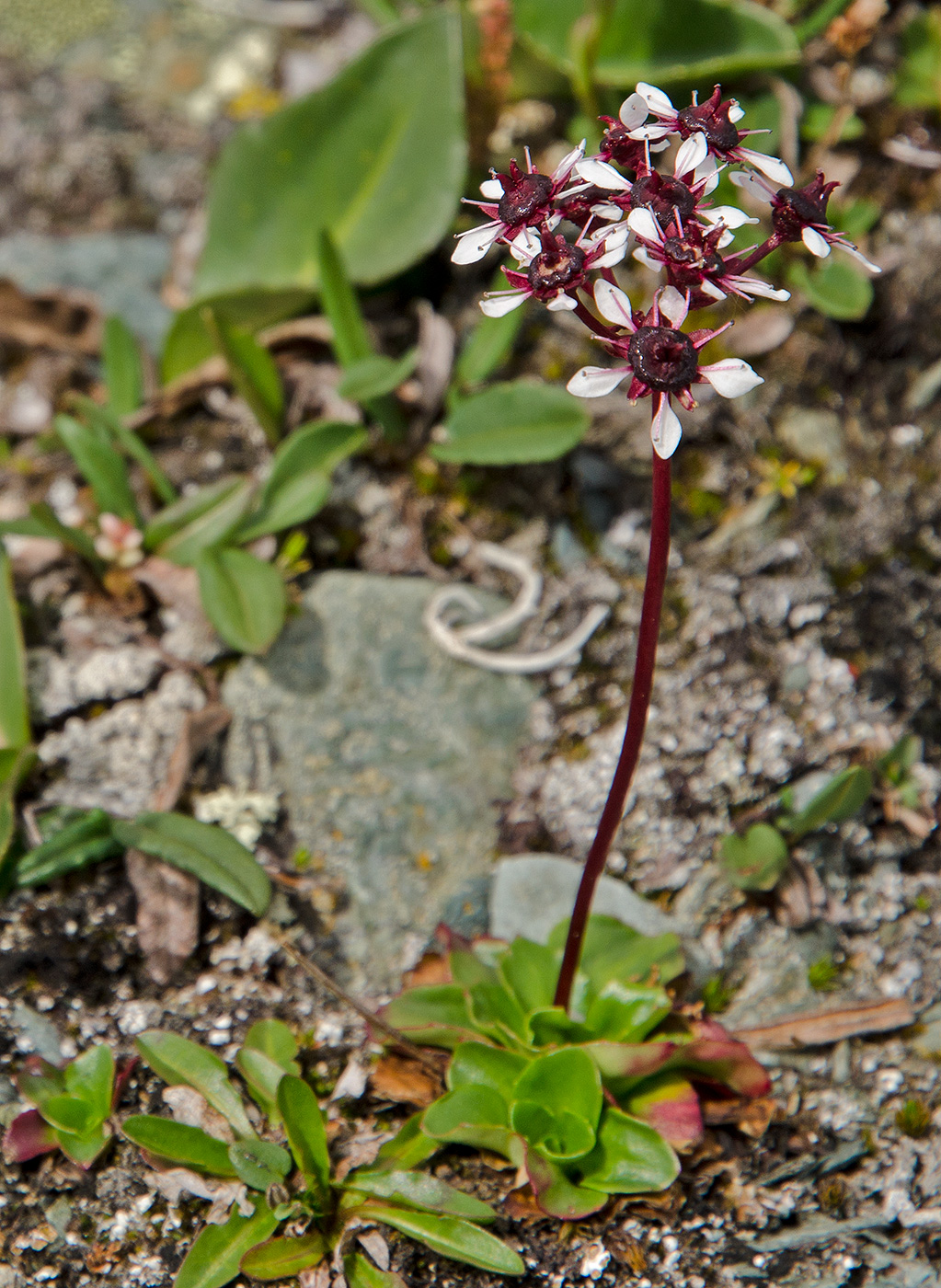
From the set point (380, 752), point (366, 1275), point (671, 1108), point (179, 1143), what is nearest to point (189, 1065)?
point (179, 1143)

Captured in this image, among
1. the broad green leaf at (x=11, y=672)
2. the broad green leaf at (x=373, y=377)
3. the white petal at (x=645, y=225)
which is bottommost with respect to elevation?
the broad green leaf at (x=11, y=672)

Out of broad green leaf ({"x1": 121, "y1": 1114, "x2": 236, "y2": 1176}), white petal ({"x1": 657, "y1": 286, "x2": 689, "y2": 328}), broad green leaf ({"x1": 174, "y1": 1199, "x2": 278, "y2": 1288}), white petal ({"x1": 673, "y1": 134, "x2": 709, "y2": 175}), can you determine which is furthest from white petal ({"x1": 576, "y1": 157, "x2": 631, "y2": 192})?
broad green leaf ({"x1": 174, "y1": 1199, "x2": 278, "y2": 1288})

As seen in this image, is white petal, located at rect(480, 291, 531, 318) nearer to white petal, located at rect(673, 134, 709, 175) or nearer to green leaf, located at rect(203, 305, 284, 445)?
white petal, located at rect(673, 134, 709, 175)

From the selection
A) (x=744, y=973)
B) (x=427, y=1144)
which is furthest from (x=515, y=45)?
(x=427, y=1144)

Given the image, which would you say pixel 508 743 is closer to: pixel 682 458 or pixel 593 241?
pixel 682 458

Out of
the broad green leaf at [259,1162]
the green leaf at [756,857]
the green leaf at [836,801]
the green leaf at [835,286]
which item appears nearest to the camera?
the broad green leaf at [259,1162]

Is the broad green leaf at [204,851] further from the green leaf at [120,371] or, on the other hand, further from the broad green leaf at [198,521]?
the green leaf at [120,371]

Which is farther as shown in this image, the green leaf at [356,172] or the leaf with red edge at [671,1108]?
the green leaf at [356,172]

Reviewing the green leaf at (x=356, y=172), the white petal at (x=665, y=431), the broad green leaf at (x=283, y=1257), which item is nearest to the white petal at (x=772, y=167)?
the white petal at (x=665, y=431)
